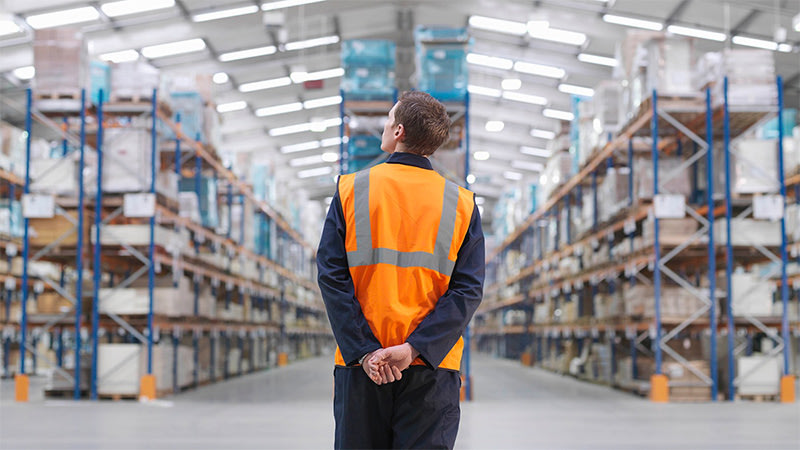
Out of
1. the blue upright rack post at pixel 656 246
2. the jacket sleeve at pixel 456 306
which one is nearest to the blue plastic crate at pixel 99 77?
the blue upright rack post at pixel 656 246

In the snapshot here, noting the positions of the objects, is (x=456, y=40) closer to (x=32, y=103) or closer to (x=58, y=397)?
(x=32, y=103)

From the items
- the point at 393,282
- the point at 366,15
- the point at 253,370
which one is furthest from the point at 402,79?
the point at 393,282

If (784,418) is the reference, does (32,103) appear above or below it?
above

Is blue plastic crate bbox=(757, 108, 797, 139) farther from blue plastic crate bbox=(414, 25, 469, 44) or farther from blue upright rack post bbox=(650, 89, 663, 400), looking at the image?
blue plastic crate bbox=(414, 25, 469, 44)

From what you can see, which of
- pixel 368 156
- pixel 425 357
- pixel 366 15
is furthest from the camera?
pixel 366 15

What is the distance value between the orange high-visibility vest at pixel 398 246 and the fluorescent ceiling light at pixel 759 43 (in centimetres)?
1537

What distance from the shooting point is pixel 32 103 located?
9.39m

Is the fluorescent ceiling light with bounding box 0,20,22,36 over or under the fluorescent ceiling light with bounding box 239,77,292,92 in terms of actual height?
under

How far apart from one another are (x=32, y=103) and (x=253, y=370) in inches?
314

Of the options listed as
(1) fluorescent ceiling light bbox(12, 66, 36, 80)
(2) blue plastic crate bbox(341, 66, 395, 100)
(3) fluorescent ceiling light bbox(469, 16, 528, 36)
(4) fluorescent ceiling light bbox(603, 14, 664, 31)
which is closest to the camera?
(2) blue plastic crate bbox(341, 66, 395, 100)

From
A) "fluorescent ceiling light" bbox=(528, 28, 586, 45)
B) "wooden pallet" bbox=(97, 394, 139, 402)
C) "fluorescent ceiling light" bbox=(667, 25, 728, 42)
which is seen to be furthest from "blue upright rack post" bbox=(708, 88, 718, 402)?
"fluorescent ceiling light" bbox=(528, 28, 586, 45)

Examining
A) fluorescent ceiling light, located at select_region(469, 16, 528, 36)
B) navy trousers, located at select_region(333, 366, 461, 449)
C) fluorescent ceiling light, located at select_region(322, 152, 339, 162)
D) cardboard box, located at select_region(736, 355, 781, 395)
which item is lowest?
cardboard box, located at select_region(736, 355, 781, 395)

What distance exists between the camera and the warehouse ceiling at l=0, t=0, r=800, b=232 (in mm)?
15016

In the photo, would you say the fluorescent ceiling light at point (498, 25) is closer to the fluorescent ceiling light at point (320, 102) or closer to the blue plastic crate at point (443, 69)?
the fluorescent ceiling light at point (320, 102)
